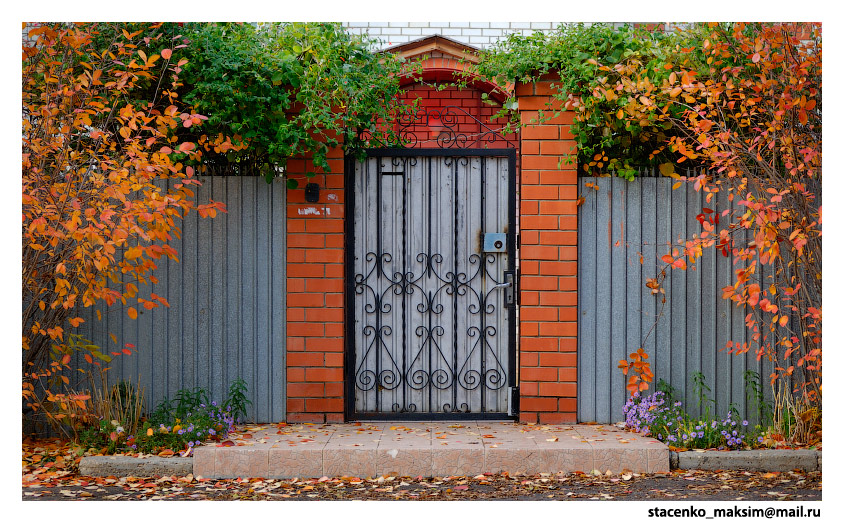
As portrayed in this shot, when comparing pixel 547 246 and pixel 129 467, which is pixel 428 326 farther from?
pixel 129 467

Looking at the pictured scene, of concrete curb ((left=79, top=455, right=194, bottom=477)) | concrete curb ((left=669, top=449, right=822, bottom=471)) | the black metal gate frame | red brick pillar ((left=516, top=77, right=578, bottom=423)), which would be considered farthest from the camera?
the black metal gate frame

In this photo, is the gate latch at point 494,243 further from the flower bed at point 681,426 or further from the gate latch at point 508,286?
the flower bed at point 681,426

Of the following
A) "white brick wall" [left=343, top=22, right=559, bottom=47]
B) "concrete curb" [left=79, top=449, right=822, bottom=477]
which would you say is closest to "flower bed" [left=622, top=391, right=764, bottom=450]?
"concrete curb" [left=79, top=449, right=822, bottom=477]

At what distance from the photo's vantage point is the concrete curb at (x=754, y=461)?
14.2 ft

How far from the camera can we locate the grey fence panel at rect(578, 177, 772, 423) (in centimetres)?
493

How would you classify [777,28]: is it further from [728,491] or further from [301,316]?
[301,316]

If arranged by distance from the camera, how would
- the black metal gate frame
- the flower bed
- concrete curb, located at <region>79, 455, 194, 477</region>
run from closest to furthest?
concrete curb, located at <region>79, 455, 194, 477</region>
the flower bed
the black metal gate frame

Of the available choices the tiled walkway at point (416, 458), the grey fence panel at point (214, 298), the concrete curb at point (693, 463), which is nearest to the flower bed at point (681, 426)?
the concrete curb at point (693, 463)

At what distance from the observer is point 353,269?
5.04 metres

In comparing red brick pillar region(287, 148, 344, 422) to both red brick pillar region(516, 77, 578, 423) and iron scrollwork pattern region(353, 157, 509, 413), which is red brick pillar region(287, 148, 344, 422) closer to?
iron scrollwork pattern region(353, 157, 509, 413)

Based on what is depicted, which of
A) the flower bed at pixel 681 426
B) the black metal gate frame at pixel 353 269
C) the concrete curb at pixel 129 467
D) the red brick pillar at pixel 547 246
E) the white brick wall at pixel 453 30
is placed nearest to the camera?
the concrete curb at pixel 129 467

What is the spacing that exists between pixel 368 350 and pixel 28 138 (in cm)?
256

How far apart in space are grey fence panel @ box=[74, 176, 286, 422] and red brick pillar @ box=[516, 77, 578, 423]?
1719 millimetres

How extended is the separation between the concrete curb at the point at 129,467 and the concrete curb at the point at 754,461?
9.83ft
